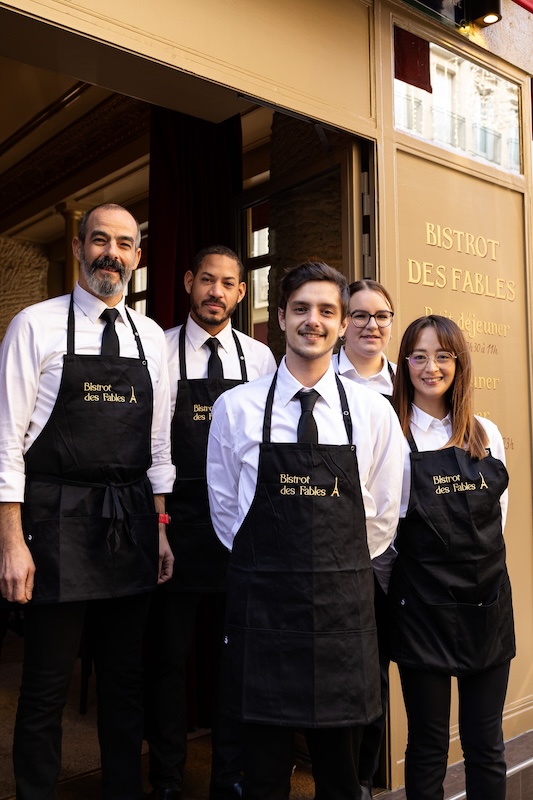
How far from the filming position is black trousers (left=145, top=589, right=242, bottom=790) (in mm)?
2480

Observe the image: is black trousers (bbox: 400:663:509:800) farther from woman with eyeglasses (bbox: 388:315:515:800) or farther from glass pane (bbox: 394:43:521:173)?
glass pane (bbox: 394:43:521:173)

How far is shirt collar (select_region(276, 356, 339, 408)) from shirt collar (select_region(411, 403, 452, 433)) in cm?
39

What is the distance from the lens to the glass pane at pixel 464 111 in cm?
320

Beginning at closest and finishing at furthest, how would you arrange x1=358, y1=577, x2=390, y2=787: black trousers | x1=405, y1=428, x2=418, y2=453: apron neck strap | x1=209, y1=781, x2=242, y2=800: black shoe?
x1=405, y1=428, x2=418, y2=453: apron neck strap < x1=358, y1=577, x2=390, y2=787: black trousers < x1=209, y1=781, x2=242, y2=800: black shoe

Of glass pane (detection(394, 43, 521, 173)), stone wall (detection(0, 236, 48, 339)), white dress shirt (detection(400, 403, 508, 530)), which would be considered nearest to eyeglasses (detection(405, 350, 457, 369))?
white dress shirt (detection(400, 403, 508, 530))

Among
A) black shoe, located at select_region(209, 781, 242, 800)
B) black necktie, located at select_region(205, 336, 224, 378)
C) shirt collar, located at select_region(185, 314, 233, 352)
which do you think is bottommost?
black shoe, located at select_region(209, 781, 242, 800)

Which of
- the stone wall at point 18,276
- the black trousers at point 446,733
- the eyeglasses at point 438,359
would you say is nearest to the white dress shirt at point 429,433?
the eyeglasses at point 438,359

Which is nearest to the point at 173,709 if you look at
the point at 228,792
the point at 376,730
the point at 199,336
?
the point at 228,792

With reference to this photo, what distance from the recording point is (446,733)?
2.11 metres

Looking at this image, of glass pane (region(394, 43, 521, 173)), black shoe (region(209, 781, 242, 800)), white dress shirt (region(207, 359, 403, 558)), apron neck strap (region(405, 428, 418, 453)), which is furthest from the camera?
glass pane (region(394, 43, 521, 173))

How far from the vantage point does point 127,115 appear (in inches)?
185

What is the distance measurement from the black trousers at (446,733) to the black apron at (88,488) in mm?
856

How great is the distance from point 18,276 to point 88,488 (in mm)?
6138

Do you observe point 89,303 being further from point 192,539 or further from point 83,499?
point 192,539
